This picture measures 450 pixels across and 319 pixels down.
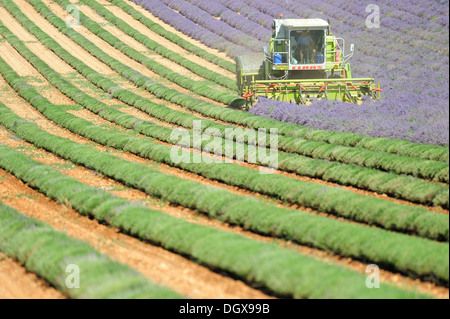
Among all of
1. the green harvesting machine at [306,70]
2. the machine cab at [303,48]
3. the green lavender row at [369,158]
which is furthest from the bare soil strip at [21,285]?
the machine cab at [303,48]

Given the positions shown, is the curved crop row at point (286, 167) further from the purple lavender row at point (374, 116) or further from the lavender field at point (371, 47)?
the purple lavender row at point (374, 116)

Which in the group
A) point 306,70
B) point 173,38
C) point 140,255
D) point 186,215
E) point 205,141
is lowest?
point 140,255

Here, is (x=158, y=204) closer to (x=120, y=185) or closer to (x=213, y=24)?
(x=120, y=185)

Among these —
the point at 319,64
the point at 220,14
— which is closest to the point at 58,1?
the point at 220,14

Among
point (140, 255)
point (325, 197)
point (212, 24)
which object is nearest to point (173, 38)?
point (212, 24)

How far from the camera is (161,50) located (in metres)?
36.5

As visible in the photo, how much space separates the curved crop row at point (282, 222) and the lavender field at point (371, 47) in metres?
2.97

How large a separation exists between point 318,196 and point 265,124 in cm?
813

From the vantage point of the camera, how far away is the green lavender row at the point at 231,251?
802 centimetres

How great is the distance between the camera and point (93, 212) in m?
12.5

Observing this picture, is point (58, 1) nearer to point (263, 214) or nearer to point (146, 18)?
point (146, 18)

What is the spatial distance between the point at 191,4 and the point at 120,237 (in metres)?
35.6

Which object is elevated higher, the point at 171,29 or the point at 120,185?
the point at 171,29

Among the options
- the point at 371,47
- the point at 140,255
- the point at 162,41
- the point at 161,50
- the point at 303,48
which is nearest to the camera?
the point at 140,255
